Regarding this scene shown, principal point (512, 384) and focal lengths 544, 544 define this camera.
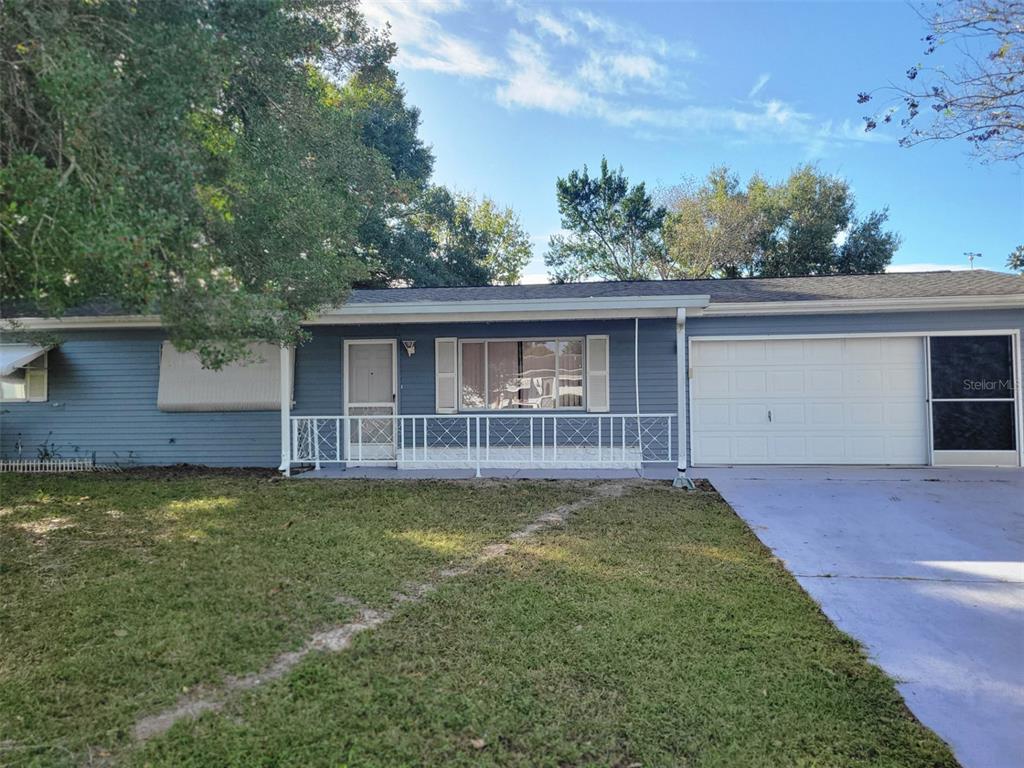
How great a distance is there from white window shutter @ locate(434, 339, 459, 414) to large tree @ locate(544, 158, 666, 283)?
16343mm

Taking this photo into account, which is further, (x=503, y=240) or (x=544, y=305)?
(x=503, y=240)

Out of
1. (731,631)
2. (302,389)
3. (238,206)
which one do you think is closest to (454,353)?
(302,389)

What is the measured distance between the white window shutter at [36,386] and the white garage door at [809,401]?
1065cm

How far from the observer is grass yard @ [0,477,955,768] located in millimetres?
2111

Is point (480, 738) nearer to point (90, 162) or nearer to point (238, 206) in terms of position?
point (90, 162)

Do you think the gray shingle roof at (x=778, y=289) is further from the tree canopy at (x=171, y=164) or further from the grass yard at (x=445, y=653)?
the grass yard at (x=445, y=653)

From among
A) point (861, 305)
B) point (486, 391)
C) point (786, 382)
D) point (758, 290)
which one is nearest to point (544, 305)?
point (486, 391)

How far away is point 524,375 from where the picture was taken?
336 inches

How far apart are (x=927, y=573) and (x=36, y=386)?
482 inches

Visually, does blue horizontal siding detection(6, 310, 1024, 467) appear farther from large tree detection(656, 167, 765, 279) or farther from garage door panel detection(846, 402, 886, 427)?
large tree detection(656, 167, 765, 279)

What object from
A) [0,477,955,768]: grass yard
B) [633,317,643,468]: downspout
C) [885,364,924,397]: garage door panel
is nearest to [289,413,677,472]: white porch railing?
A: [633,317,643,468]: downspout

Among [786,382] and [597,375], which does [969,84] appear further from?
[597,375]

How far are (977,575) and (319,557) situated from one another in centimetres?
488

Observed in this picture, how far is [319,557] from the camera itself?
4348 mm
